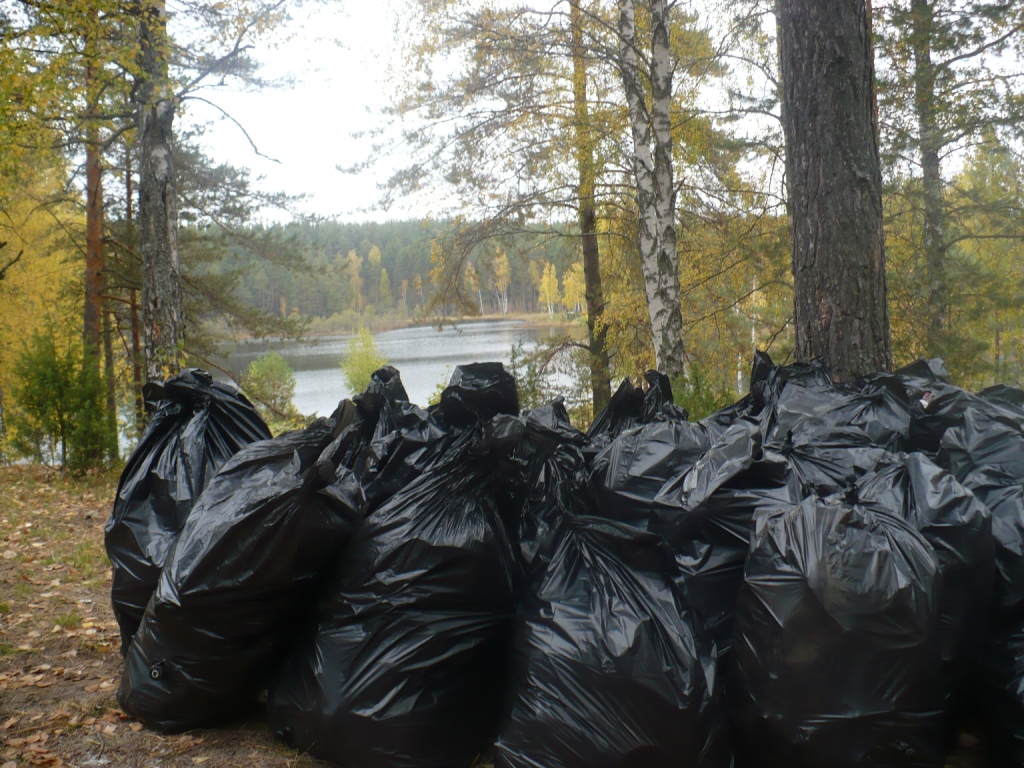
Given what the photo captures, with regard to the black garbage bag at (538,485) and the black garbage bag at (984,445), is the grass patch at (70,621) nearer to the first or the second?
the black garbage bag at (538,485)

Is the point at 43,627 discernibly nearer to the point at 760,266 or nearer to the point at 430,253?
the point at 430,253

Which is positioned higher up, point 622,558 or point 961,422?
point 961,422

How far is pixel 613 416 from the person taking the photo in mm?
3232

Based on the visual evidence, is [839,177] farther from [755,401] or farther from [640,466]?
[640,466]

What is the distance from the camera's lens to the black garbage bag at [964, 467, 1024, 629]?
196 centimetres

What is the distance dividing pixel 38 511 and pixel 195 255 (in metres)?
8.23

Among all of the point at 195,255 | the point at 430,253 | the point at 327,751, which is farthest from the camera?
the point at 195,255

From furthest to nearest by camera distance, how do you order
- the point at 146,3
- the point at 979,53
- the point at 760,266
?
1. the point at 760,266
2. the point at 979,53
3. the point at 146,3

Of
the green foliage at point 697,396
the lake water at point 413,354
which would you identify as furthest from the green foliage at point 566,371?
the green foliage at point 697,396

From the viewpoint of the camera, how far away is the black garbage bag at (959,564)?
1898 millimetres

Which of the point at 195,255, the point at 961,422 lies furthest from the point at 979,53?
the point at 195,255

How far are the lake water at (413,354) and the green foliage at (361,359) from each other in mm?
617

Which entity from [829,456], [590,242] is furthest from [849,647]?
[590,242]

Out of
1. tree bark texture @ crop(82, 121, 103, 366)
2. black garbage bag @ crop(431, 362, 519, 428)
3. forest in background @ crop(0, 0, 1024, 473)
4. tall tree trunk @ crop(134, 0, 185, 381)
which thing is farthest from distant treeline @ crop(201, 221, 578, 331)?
black garbage bag @ crop(431, 362, 519, 428)
